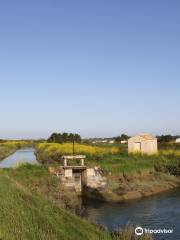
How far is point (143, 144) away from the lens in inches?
1907

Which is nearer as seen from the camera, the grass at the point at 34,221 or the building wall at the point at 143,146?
the grass at the point at 34,221

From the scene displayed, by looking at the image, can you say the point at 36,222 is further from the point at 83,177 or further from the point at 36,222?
the point at 83,177

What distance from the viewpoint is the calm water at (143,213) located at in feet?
68.1

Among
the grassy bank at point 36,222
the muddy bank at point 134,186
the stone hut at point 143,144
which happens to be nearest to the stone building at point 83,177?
the muddy bank at point 134,186

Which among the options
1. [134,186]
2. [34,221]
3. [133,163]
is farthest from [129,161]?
[34,221]

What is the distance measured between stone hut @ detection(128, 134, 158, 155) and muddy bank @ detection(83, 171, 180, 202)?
38.2 feet

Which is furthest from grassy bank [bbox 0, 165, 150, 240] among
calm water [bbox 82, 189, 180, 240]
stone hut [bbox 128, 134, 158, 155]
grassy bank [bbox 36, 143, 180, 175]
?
stone hut [bbox 128, 134, 158, 155]

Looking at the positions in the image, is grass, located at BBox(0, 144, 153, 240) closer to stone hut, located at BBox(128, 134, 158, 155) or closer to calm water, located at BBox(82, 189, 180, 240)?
calm water, located at BBox(82, 189, 180, 240)

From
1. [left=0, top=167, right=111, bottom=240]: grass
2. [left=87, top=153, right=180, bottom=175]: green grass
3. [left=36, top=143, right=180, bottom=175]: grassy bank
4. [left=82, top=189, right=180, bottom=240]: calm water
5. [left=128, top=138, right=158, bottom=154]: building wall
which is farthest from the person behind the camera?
[left=128, top=138, right=158, bottom=154]: building wall

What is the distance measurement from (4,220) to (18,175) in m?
17.6

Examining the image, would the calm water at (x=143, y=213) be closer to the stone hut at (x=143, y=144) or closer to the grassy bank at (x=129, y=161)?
the grassy bank at (x=129, y=161)

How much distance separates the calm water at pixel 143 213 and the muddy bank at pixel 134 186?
42.5 inches

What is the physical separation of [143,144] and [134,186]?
16.8m

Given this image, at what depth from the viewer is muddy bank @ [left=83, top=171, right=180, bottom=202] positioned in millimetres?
30339
